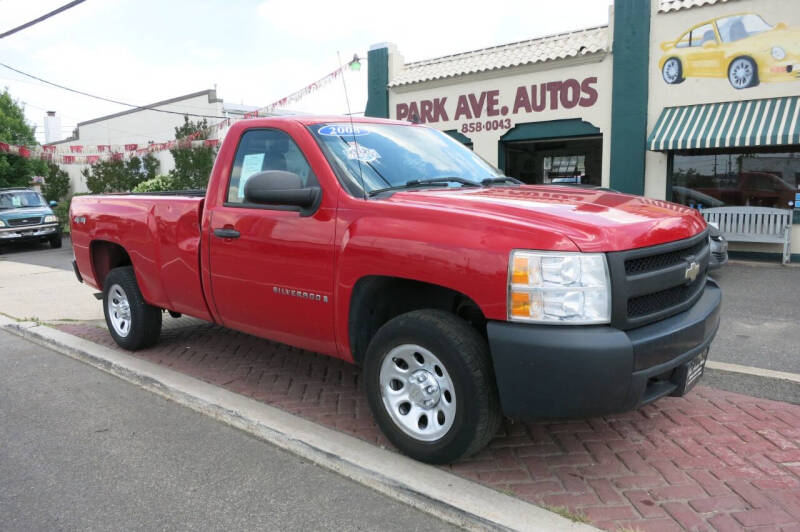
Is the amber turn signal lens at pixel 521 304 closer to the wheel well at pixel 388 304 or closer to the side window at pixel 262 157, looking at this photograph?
the wheel well at pixel 388 304

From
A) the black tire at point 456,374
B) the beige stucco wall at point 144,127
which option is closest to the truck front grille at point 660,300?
the black tire at point 456,374

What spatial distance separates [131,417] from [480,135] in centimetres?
1260

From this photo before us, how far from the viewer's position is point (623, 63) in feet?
42.4

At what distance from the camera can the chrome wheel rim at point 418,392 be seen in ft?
10.3

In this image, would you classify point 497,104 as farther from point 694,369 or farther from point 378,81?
point 694,369

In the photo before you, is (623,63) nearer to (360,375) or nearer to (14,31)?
(360,375)

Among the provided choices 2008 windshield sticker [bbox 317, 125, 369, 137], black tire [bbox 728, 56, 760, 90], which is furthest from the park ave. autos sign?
2008 windshield sticker [bbox 317, 125, 369, 137]

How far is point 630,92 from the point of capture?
12930 mm

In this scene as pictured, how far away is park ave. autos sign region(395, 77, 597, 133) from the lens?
1366 cm

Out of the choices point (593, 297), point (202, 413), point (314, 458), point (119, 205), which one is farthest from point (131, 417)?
point (593, 297)

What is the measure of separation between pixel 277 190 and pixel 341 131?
0.76 metres

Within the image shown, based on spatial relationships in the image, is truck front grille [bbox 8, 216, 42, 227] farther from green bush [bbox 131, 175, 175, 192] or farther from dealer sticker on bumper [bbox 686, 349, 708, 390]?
dealer sticker on bumper [bbox 686, 349, 708, 390]

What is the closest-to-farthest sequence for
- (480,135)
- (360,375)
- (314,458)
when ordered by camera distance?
1. (314,458)
2. (360,375)
3. (480,135)

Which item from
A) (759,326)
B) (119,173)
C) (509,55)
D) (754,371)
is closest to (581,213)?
(754,371)
